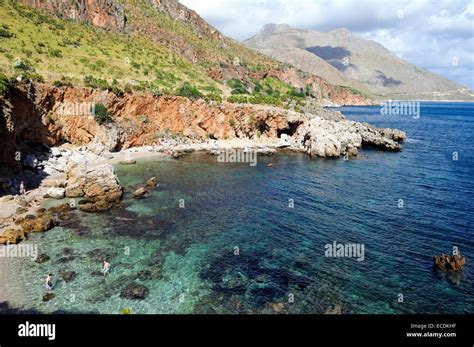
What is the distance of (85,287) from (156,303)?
596 centimetres

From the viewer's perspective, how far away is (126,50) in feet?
330

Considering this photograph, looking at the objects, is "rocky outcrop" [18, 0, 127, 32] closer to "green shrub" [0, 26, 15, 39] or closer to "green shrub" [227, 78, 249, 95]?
"green shrub" [0, 26, 15, 39]

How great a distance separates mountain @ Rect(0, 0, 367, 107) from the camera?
70875mm

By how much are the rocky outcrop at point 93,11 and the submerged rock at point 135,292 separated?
10798 centimetres

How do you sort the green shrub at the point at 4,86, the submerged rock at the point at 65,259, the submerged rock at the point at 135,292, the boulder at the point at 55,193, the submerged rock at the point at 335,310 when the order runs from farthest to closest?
1. the green shrub at the point at 4,86
2. the boulder at the point at 55,193
3. the submerged rock at the point at 65,259
4. the submerged rock at the point at 135,292
5. the submerged rock at the point at 335,310

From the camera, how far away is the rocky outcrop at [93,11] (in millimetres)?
103125

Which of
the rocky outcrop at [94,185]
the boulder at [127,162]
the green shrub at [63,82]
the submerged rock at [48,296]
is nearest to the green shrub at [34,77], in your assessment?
the green shrub at [63,82]

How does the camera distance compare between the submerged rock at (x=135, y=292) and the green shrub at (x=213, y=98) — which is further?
the green shrub at (x=213, y=98)

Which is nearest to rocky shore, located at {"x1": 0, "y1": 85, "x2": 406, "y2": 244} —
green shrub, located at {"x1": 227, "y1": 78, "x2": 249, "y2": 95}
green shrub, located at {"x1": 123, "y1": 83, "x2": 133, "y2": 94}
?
green shrub, located at {"x1": 123, "y1": 83, "x2": 133, "y2": 94}

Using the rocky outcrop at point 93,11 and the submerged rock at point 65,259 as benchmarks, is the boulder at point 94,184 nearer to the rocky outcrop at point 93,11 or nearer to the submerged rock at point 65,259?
the submerged rock at point 65,259
